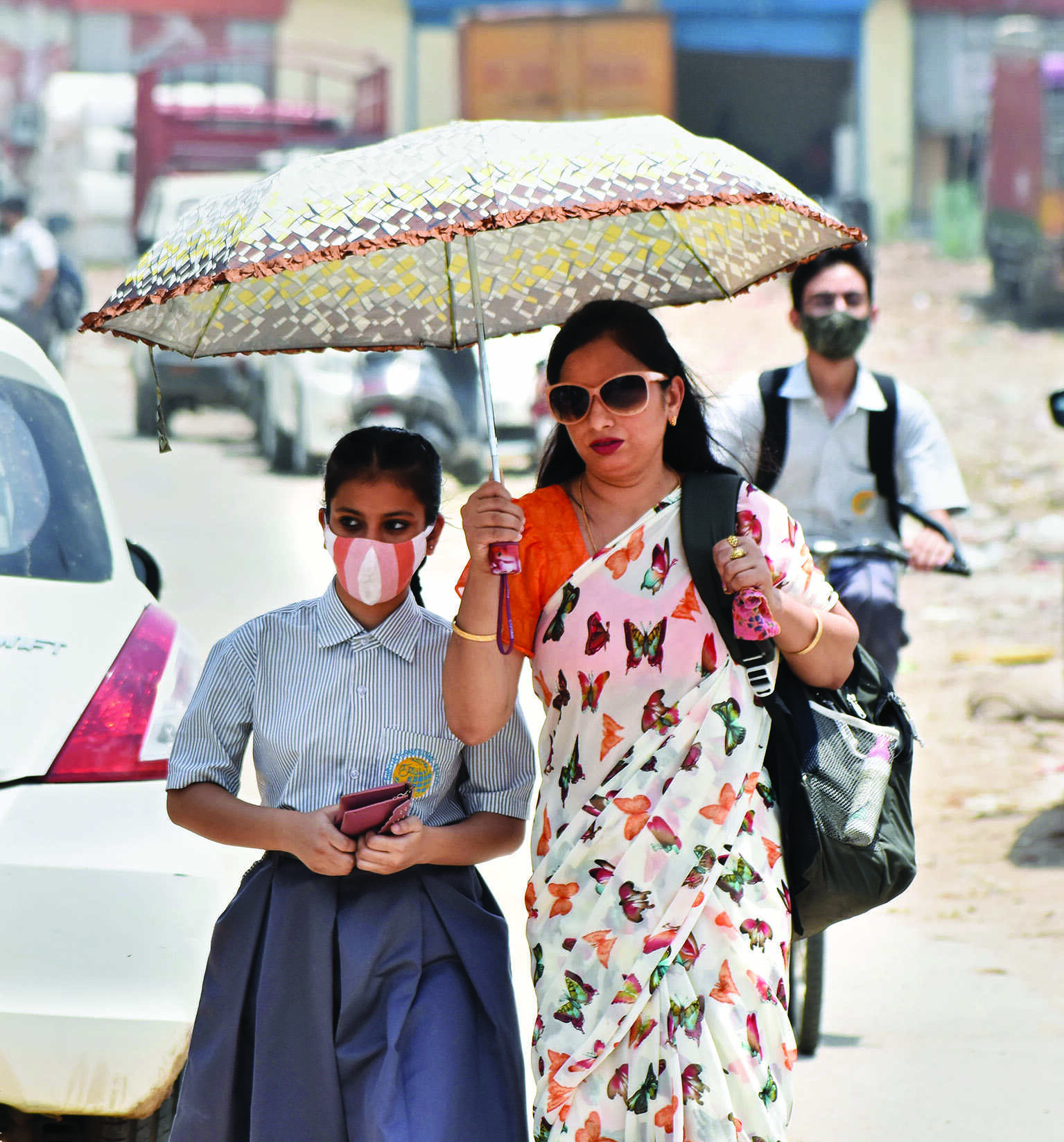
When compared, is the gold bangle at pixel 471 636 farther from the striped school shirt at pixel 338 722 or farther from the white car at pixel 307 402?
the white car at pixel 307 402

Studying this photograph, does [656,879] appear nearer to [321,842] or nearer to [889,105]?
[321,842]

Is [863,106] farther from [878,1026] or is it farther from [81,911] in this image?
[81,911]

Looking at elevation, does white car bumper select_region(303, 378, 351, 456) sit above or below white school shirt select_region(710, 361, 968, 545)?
below

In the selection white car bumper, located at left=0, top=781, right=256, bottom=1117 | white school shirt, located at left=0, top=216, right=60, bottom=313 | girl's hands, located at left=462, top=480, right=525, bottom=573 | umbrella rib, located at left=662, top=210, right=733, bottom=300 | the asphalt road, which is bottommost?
the asphalt road

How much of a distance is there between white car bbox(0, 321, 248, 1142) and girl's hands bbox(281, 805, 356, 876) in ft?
1.83

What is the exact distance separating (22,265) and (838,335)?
10061 millimetres

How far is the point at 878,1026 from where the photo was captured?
4770 mm

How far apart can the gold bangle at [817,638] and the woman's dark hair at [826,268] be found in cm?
198

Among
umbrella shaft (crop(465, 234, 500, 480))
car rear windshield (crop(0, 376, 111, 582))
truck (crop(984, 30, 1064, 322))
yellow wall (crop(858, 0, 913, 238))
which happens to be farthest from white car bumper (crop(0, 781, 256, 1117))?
yellow wall (crop(858, 0, 913, 238))

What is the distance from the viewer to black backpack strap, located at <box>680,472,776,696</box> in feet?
8.91

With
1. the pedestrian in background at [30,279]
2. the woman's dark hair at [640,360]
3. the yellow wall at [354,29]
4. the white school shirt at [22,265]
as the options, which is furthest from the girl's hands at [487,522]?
the yellow wall at [354,29]

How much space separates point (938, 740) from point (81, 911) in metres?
5.78

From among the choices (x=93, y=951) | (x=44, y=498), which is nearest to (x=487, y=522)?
(x=93, y=951)

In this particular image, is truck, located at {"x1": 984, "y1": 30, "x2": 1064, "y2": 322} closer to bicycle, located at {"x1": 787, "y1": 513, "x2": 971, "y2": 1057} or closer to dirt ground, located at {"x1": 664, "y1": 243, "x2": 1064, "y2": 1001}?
dirt ground, located at {"x1": 664, "y1": 243, "x2": 1064, "y2": 1001}
